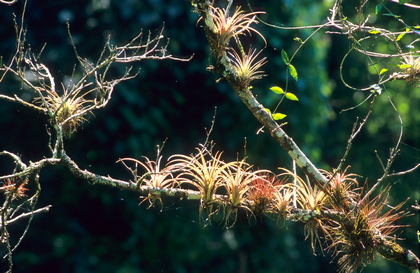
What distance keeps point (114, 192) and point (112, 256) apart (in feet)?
1.47

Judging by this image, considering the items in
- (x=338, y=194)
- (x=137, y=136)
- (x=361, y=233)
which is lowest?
(x=361, y=233)

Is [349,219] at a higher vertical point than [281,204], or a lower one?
lower

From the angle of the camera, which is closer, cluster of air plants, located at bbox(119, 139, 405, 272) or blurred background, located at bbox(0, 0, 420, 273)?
cluster of air plants, located at bbox(119, 139, 405, 272)

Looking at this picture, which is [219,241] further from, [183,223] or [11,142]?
[11,142]

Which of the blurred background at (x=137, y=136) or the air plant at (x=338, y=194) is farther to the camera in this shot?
the blurred background at (x=137, y=136)

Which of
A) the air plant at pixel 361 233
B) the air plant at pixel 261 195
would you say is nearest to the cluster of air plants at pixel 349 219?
the air plant at pixel 361 233

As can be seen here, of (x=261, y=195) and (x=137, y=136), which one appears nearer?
(x=261, y=195)

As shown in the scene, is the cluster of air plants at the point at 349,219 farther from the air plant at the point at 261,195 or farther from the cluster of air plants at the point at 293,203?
the air plant at the point at 261,195

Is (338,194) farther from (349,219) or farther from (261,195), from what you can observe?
(261,195)

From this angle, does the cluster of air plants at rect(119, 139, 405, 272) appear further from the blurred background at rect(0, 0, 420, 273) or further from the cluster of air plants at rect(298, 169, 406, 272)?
the blurred background at rect(0, 0, 420, 273)

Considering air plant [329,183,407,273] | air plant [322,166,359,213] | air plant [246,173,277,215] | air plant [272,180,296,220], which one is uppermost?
air plant [246,173,277,215]

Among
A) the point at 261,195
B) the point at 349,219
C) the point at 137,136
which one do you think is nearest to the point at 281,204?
the point at 261,195

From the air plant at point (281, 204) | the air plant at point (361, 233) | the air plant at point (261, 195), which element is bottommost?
the air plant at point (361, 233)

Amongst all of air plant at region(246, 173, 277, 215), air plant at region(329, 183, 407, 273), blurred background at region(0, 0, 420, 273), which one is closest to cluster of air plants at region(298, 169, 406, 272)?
air plant at region(329, 183, 407, 273)
